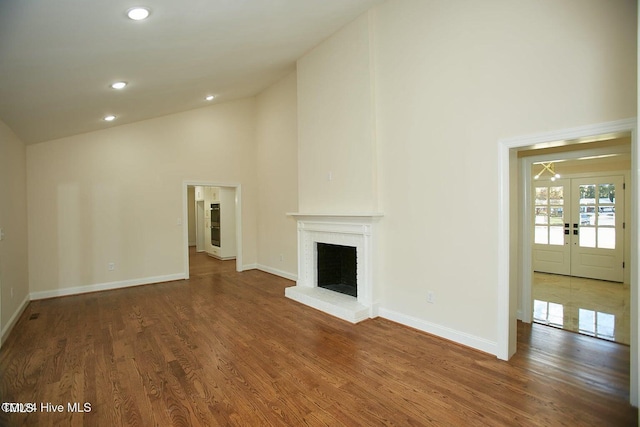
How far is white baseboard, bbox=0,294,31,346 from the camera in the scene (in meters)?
3.49

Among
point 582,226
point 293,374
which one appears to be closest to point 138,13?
point 293,374

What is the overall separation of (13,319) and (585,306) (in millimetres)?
7493

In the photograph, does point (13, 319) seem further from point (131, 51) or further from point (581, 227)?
point (581, 227)

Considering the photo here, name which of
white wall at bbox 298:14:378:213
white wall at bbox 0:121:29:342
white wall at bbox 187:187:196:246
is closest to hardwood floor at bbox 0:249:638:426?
white wall at bbox 0:121:29:342

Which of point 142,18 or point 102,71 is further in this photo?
point 102,71

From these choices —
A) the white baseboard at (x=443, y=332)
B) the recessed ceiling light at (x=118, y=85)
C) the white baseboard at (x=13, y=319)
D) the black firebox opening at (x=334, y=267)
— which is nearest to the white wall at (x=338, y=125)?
the black firebox opening at (x=334, y=267)

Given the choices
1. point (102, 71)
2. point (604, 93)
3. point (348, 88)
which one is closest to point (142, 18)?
point (102, 71)

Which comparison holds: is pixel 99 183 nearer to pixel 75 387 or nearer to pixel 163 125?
pixel 163 125

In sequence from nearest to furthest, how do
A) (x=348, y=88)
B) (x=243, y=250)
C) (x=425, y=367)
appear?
(x=425, y=367) < (x=348, y=88) < (x=243, y=250)

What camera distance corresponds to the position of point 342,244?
448 cm

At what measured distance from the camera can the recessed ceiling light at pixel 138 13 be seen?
2143 mm

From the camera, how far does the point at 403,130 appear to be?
3705 millimetres

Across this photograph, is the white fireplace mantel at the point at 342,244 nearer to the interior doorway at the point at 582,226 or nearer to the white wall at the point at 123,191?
the white wall at the point at 123,191

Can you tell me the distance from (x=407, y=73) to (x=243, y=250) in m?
5.08
